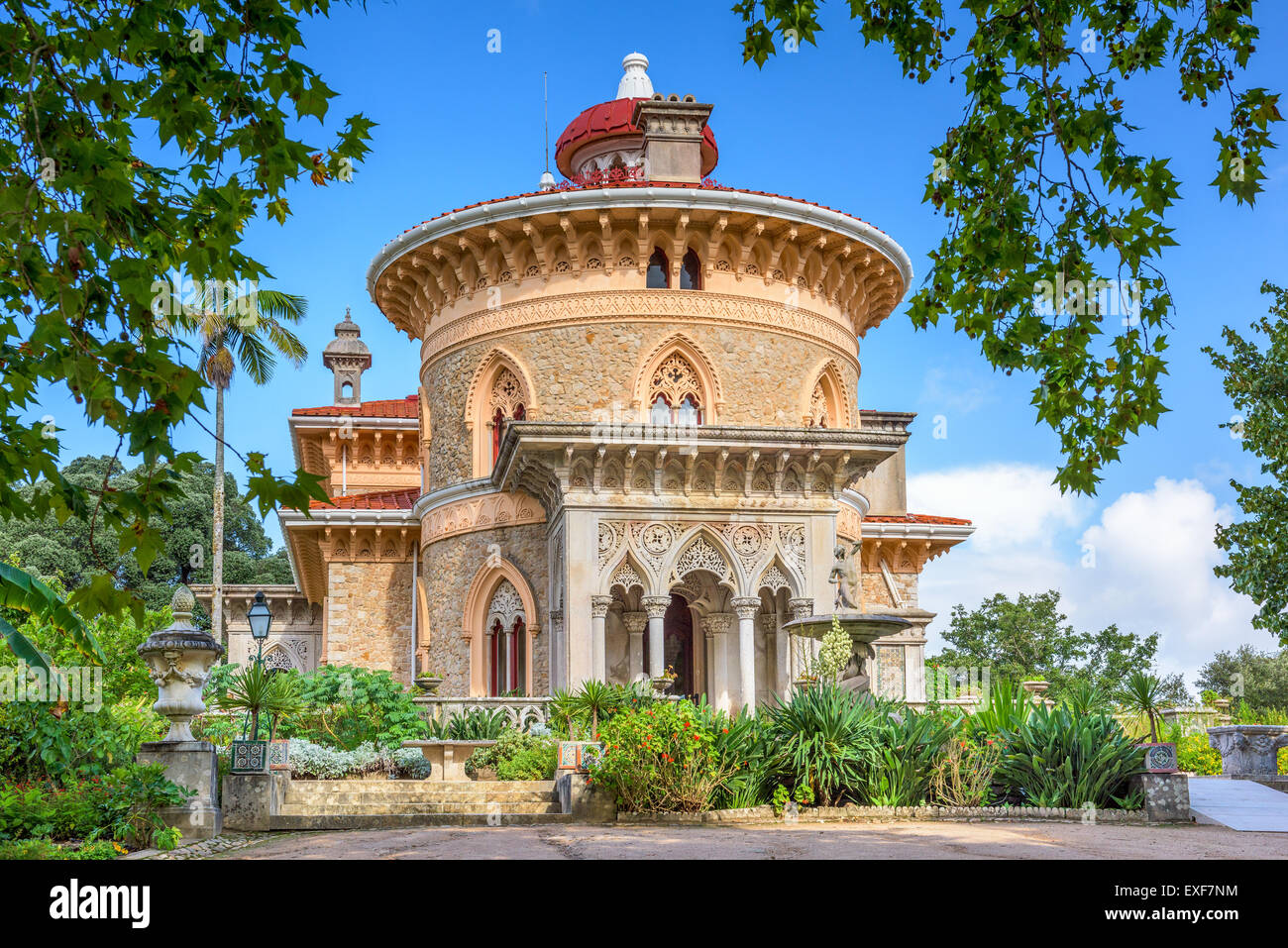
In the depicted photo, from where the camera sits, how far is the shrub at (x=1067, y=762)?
13195 mm

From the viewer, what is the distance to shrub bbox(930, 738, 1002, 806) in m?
13.0

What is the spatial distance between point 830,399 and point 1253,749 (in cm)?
953

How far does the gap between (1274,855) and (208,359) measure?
1228 inches

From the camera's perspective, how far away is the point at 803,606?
66.0 feet

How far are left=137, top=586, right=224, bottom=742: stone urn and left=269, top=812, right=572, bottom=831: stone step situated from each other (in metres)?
1.57

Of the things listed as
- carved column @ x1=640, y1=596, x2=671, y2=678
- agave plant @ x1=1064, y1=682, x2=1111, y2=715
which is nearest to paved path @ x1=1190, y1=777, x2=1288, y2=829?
agave plant @ x1=1064, y1=682, x2=1111, y2=715

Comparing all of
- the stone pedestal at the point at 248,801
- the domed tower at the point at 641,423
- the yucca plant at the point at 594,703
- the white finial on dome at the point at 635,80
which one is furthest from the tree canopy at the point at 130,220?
the white finial on dome at the point at 635,80

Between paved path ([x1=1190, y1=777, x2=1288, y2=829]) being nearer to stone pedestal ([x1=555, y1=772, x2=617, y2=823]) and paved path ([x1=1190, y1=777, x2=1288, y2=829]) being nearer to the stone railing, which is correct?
stone pedestal ([x1=555, y1=772, x2=617, y2=823])

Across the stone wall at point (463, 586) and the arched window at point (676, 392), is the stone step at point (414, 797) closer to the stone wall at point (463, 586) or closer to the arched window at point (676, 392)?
the stone wall at point (463, 586)

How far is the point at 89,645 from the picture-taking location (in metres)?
10.9

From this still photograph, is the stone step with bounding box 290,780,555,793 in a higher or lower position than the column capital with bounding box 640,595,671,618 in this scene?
lower

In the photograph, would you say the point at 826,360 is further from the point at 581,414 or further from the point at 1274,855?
the point at 1274,855
